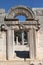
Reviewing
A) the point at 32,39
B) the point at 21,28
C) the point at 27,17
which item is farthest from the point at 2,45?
the point at 27,17

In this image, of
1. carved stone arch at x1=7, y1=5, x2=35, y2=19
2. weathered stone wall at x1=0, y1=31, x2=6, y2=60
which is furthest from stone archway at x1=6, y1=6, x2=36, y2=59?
A: weathered stone wall at x1=0, y1=31, x2=6, y2=60

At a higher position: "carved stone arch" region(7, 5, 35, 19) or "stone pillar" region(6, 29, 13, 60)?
"carved stone arch" region(7, 5, 35, 19)

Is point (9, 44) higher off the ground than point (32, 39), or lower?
lower

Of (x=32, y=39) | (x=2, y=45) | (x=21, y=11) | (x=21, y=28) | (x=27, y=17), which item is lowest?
(x=2, y=45)

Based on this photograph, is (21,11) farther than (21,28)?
Yes

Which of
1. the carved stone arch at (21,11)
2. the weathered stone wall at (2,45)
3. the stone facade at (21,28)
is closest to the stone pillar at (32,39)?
the stone facade at (21,28)

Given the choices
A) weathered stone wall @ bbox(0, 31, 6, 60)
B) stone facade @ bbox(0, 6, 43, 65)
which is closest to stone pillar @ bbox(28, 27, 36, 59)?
stone facade @ bbox(0, 6, 43, 65)

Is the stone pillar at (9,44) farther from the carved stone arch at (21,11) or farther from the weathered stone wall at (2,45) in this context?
the carved stone arch at (21,11)

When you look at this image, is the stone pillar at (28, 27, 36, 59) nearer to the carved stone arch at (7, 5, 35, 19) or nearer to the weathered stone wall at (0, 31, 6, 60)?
the carved stone arch at (7, 5, 35, 19)

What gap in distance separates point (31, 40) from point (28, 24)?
3.98ft

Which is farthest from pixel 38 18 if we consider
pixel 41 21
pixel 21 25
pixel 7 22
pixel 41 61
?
pixel 41 61

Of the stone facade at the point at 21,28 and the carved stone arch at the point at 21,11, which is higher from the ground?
the carved stone arch at the point at 21,11

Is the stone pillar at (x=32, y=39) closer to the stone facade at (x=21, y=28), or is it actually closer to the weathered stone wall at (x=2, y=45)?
the stone facade at (x=21, y=28)

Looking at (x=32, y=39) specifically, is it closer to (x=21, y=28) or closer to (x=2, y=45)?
(x=21, y=28)
